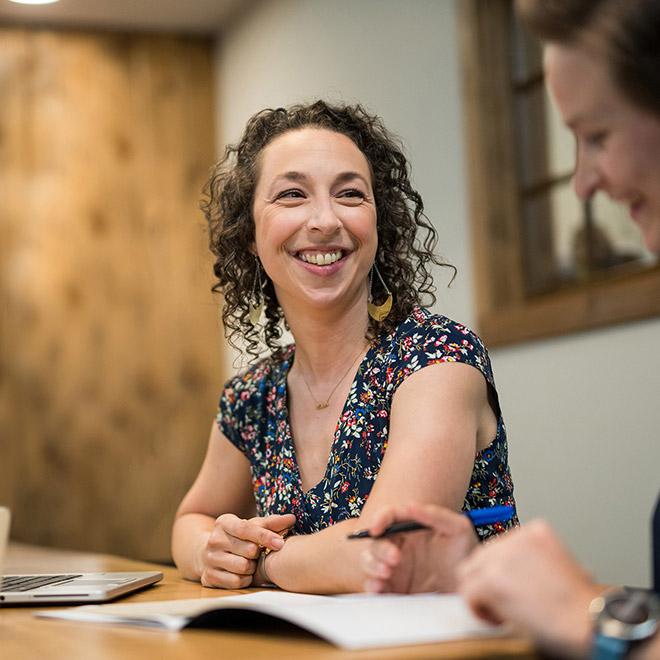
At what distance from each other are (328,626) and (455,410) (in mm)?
624

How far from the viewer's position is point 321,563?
1299 millimetres

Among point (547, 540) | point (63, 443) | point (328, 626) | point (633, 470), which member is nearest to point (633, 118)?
point (547, 540)

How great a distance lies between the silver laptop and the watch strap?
681 millimetres

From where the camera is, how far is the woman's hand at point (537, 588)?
2.63ft

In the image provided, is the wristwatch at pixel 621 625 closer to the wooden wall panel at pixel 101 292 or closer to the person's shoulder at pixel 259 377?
the person's shoulder at pixel 259 377

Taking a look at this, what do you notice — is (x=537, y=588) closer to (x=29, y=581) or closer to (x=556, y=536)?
(x=556, y=536)

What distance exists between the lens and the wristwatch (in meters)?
0.76

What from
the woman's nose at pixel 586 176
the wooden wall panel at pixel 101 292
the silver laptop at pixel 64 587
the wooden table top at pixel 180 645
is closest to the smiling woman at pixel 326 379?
the silver laptop at pixel 64 587

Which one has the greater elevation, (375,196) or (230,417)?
(375,196)

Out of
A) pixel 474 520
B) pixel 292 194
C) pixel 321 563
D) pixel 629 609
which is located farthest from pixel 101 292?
pixel 629 609

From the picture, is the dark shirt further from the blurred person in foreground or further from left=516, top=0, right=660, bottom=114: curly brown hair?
left=516, top=0, right=660, bottom=114: curly brown hair

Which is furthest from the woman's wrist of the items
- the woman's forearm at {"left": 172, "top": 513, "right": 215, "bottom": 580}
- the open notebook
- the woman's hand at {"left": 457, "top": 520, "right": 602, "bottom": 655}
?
the woman's hand at {"left": 457, "top": 520, "right": 602, "bottom": 655}

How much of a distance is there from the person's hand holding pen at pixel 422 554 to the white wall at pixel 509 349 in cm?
185

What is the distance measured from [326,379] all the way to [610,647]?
106cm
